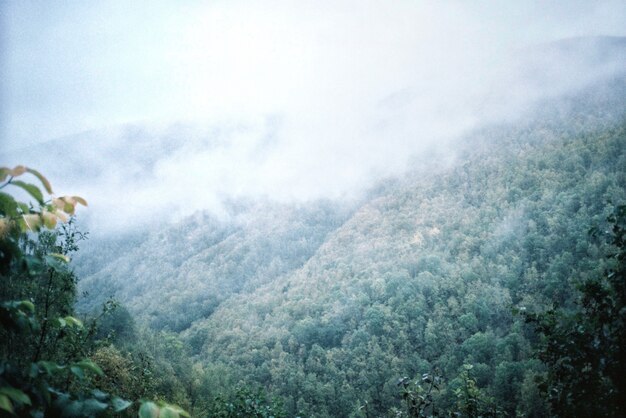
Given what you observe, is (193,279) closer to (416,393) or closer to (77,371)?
(416,393)

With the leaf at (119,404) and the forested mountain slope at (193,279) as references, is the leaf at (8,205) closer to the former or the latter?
the leaf at (119,404)

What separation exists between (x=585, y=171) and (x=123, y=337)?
471 feet

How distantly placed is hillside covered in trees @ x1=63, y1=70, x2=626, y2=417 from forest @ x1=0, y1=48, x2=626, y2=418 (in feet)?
1.02

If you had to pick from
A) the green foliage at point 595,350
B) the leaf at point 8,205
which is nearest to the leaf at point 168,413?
the leaf at point 8,205

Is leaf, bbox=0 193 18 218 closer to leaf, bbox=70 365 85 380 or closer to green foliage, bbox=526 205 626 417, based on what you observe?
leaf, bbox=70 365 85 380

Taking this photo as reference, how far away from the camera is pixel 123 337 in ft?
136

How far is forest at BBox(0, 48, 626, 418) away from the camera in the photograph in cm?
359

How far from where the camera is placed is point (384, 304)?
93938mm

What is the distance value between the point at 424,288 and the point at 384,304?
12.2 meters

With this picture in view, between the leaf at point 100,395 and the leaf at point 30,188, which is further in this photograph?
the leaf at point 100,395

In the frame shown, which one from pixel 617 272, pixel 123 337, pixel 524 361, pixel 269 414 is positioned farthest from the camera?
pixel 524 361

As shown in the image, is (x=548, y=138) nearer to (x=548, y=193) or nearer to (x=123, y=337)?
(x=548, y=193)

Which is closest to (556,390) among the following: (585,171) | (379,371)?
(379,371)

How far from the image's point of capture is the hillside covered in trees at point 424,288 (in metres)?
57.6
